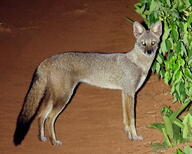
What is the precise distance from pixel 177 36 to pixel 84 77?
6.45ft

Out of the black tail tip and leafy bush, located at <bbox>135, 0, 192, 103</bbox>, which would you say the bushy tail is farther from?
leafy bush, located at <bbox>135, 0, 192, 103</bbox>

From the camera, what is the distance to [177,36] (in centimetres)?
446

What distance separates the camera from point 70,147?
5746mm

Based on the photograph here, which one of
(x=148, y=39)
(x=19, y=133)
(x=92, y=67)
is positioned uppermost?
(x=148, y=39)

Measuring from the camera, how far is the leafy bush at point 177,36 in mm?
4402

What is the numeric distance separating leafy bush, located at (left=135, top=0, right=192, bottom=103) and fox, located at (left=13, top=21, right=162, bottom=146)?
30.4 inches

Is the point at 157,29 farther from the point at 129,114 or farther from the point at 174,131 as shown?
the point at 174,131

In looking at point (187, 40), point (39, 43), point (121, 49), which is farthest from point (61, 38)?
point (187, 40)

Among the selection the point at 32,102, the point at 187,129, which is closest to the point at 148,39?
the point at 187,129

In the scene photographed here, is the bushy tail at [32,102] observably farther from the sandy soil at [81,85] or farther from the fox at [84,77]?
the sandy soil at [81,85]

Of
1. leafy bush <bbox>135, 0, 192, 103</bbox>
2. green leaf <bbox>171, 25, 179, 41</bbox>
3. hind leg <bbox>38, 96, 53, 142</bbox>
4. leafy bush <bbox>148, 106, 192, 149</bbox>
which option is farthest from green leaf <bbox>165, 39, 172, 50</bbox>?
hind leg <bbox>38, 96, 53, 142</bbox>

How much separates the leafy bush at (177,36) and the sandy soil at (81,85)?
100 centimetres

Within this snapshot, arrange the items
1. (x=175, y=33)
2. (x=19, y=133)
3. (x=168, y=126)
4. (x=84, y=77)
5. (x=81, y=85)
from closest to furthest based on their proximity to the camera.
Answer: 1. (x=175, y=33)
2. (x=168, y=126)
3. (x=19, y=133)
4. (x=84, y=77)
5. (x=81, y=85)

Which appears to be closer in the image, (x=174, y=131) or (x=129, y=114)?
(x=174, y=131)
